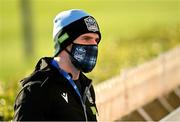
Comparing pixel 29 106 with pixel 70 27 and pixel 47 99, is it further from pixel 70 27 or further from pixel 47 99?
pixel 70 27

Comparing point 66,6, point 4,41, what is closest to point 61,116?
point 4,41

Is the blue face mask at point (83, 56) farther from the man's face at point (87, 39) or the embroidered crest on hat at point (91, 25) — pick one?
the embroidered crest on hat at point (91, 25)

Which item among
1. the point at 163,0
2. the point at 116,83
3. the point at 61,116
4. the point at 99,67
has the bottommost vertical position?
the point at 163,0

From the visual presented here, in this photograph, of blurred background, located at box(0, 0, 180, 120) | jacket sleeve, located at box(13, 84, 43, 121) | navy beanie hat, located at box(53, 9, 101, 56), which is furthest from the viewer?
blurred background, located at box(0, 0, 180, 120)

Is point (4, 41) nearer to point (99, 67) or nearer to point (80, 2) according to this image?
point (80, 2)

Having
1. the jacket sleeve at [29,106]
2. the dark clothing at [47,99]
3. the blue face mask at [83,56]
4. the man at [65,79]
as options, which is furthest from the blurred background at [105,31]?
the jacket sleeve at [29,106]

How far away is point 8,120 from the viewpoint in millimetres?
8625

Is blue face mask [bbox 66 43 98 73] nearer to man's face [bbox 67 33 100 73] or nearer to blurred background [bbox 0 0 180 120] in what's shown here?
man's face [bbox 67 33 100 73]

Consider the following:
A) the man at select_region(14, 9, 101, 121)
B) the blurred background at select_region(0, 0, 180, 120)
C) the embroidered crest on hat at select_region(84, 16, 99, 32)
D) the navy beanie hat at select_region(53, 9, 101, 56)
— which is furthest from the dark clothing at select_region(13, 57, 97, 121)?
the blurred background at select_region(0, 0, 180, 120)

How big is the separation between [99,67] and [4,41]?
40.6 feet

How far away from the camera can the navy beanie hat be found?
17.0 ft

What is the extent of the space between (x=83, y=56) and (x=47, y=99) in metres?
0.53

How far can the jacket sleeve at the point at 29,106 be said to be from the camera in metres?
4.87

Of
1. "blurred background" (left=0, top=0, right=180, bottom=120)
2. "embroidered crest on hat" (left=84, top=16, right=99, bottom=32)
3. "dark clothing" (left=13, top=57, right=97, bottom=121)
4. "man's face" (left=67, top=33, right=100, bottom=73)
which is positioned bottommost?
"blurred background" (left=0, top=0, right=180, bottom=120)
